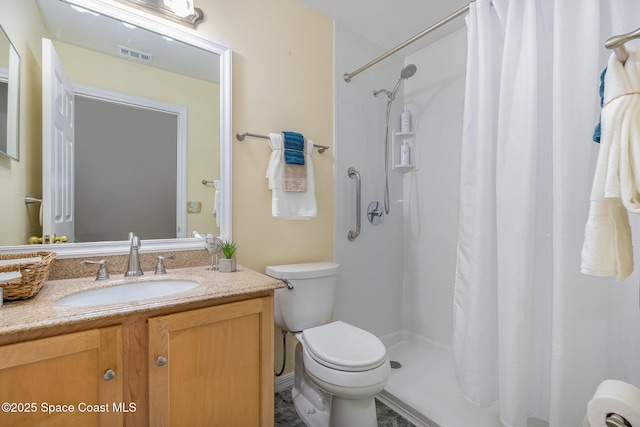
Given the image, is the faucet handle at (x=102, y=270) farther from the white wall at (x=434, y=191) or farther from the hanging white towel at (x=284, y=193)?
the white wall at (x=434, y=191)

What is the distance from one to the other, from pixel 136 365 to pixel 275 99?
4.78 ft

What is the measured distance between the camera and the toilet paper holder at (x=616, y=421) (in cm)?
75

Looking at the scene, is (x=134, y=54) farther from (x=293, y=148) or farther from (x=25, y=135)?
(x=293, y=148)

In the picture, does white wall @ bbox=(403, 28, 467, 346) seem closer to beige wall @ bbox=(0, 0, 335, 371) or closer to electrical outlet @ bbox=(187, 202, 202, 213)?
beige wall @ bbox=(0, 0, 335, 371)

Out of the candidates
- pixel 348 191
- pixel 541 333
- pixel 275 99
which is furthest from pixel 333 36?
pixel 541 333

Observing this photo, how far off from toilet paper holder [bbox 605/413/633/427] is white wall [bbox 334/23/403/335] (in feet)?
4.64

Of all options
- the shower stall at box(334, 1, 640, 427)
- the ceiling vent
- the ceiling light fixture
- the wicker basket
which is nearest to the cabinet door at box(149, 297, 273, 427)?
the wicker basket

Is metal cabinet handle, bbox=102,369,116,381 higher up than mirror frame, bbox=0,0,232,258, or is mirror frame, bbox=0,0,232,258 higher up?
mirror frame, bbox=0,0,232,258

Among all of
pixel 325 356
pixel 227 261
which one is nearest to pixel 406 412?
pixel 325 356

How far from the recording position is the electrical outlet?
4.89ft

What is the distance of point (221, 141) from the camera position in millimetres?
1542

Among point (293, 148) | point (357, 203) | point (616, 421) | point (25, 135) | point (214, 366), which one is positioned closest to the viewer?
point (616, 421)

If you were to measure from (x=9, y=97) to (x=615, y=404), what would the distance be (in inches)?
84.5

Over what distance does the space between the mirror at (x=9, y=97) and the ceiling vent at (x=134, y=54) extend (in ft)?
1.18
